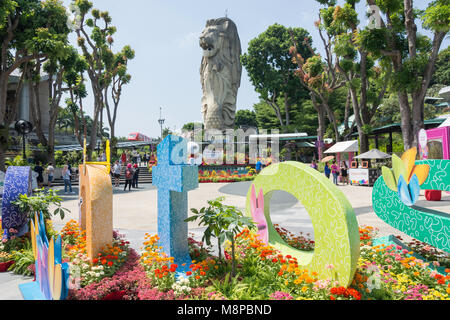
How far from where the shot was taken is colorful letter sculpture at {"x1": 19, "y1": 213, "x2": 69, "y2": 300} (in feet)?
9.89

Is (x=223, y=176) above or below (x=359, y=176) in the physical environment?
below

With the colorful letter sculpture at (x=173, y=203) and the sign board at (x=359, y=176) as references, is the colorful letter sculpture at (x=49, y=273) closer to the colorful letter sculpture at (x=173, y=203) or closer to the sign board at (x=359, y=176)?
the colorful letter sculpture at (x=173, y=203)

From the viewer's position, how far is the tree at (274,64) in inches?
1561

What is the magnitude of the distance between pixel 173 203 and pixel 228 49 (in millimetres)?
32587

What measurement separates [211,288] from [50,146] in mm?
21479

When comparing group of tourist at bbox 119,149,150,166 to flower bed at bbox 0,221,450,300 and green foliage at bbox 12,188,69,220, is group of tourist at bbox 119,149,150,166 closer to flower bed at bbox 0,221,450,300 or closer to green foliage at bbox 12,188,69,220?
green foliage at bbox 12,188,69,220

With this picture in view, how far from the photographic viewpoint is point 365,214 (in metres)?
8.91

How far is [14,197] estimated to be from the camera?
18.0 ft

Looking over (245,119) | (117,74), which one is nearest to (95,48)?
(117,74)

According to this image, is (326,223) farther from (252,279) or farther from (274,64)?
(274,64)

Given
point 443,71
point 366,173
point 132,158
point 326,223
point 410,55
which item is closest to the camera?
point 326,223

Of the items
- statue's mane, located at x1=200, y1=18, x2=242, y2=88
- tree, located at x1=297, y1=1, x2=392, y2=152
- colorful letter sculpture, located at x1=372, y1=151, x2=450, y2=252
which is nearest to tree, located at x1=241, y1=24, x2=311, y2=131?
statue's mane, located at x1=200, y1=18, x2=242, y2=88

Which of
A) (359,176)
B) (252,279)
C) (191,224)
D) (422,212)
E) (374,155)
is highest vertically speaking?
Result: (374,155)
